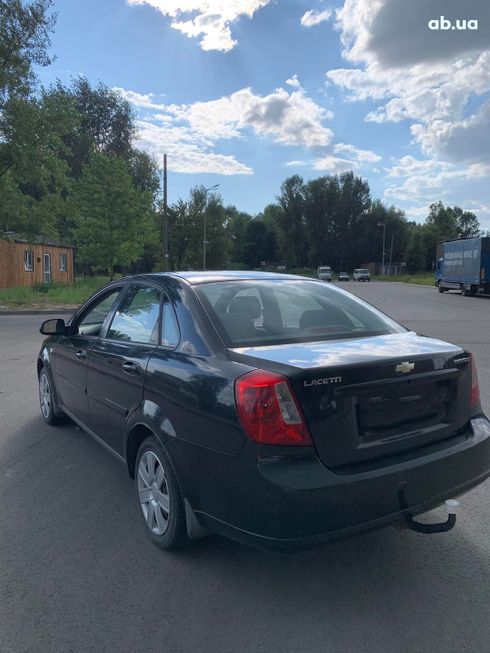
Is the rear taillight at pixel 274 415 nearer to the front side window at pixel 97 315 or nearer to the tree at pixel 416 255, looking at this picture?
the front side window at pixel 97 315

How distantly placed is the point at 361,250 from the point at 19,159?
76703 millimetres

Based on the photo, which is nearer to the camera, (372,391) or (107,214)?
(372,391)

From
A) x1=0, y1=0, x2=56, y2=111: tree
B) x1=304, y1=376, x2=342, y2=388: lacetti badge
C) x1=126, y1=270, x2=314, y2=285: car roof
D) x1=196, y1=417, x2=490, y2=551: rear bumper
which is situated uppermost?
x1=0, y1=0, x2=56, y2=111: tree

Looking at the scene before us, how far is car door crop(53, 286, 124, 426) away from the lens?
4.30 meters

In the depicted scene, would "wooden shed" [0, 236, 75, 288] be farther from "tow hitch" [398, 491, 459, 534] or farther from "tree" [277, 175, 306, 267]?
"tree" [277, 175, 306, 267]

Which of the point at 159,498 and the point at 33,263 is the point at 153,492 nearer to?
the point at 159,498

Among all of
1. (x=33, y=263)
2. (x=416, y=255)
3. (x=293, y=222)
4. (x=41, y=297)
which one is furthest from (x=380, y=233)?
(x=41, y=297)

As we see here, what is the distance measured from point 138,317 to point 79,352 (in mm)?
931

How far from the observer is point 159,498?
123 inches

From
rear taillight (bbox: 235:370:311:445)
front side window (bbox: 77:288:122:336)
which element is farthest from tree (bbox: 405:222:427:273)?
rear taillight (bbox: 235:370:311:445)

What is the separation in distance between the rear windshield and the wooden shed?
2428 cm

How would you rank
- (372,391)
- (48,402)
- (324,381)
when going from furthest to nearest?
(48,402), (372,391), (324,381)

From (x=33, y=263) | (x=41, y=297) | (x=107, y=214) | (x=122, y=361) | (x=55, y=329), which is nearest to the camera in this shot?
(x=122, y=361)

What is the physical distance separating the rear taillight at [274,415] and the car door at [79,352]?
2.06 metres
